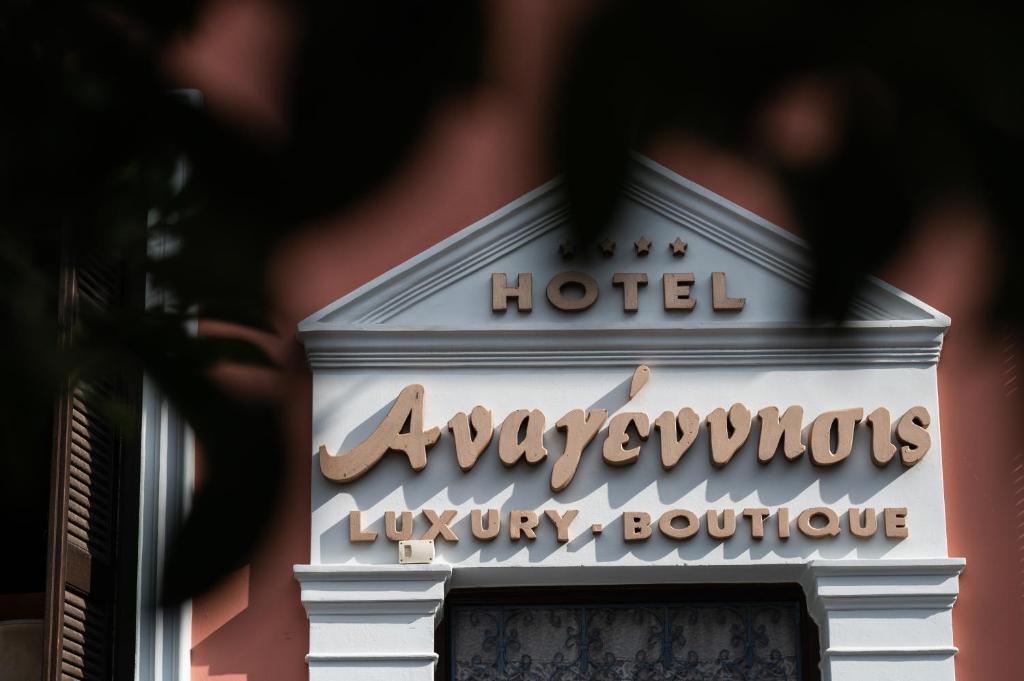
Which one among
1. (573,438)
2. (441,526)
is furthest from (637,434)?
(441,526)

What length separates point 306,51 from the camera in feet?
5.20

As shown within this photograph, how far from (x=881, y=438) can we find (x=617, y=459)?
115 cm

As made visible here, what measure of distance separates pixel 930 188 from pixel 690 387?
6.21 metres

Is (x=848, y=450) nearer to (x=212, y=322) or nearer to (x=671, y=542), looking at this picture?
(x=671, y=542)

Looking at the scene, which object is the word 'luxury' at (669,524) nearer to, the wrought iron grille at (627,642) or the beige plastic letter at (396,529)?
the beige plastic letter at (396,529)

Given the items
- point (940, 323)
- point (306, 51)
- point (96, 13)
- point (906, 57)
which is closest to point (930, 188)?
point (906, 57)

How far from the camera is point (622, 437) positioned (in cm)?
766

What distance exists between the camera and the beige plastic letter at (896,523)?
755 cm

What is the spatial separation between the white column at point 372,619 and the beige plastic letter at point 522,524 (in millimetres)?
313

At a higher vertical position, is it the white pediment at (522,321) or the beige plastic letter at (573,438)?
the white pediment at (522,321)

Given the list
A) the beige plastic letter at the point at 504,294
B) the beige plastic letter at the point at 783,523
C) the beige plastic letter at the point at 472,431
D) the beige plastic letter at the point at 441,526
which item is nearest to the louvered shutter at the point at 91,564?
the beige plastic letter at the point at 441,526

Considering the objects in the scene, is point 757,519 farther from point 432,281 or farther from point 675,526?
point 432,281

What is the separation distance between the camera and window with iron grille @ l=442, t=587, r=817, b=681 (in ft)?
25.4

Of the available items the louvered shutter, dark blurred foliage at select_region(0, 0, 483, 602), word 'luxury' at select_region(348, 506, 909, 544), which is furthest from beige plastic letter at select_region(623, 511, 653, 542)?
dark blurred foliage at select_region(0, 0, 483, 602)
